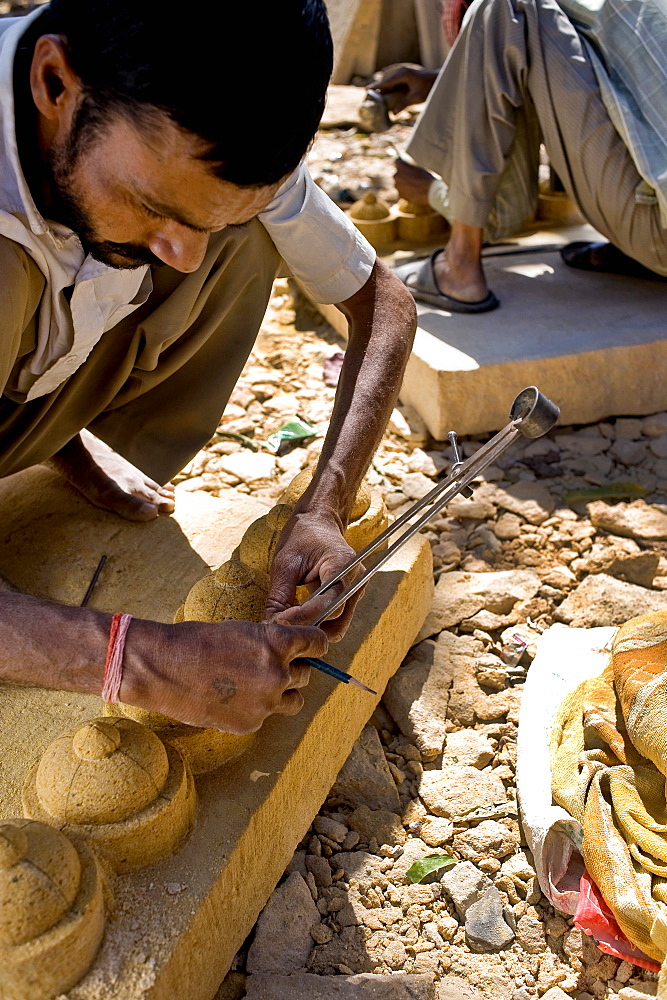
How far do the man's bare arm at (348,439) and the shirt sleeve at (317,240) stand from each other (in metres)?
0.05

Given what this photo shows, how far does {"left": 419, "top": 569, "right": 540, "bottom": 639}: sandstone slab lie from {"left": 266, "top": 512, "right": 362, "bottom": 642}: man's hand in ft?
2.58

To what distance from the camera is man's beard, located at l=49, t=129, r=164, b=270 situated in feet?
5.27

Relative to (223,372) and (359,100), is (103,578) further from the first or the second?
(359,100)

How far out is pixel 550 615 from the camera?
2.77m

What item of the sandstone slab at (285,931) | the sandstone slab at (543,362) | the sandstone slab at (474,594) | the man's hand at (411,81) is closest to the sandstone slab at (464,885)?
the sandstone slab at (285,931)

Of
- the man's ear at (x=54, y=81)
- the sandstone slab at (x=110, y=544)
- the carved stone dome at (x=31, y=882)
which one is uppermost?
the man's ear at (x=54, y=81)

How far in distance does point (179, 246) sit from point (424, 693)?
1368 millimetres

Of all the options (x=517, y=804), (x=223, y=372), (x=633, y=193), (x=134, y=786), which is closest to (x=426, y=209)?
(x=633, y=193)

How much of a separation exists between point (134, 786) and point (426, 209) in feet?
12.4

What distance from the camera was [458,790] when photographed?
7.38 ft

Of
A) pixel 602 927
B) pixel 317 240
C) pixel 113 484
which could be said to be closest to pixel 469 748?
pixel 602 927

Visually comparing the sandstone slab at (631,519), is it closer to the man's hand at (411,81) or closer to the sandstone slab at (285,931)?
the sandstone slab at (285,931)

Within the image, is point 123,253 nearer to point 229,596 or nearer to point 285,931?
point 229,596

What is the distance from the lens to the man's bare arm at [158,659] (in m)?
1.54
